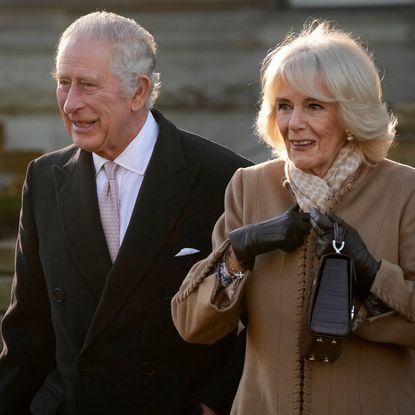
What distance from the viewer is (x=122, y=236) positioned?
4.74m

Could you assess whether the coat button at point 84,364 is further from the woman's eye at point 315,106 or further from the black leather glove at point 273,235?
the woman's eye at point 315,106

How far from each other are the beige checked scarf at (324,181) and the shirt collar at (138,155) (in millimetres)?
875

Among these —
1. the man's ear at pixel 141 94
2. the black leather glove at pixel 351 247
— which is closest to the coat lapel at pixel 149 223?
the man's ear at pixel 141 94

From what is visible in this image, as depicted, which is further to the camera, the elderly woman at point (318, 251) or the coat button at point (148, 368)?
the coat button at point (148, 368)

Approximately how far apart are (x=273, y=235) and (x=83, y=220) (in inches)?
42.4

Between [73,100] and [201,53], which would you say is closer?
[73,100]

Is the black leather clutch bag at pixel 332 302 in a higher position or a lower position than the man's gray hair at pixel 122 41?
lower

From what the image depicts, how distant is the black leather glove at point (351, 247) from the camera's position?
3.81 m

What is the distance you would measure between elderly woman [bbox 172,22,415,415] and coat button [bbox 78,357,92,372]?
667 millimetres

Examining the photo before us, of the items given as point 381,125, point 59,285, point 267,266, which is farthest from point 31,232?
point 381,125

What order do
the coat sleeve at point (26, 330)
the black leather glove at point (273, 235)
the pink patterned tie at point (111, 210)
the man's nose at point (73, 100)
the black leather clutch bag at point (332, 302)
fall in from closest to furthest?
the black leather clutch bag at point (332, 302)
the black leather glove at point (273, 235)
the man's nose at point (73, 100)
the pink patterned tie at point (111, 210)
the coat sleeve at point (26, 330)

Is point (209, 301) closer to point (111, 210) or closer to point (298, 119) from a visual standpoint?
point (298, 119)

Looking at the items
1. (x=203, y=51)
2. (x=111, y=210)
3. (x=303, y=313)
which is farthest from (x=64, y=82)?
(x=203, y=51)

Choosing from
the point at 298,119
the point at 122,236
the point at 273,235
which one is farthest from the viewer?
the point at 122,236
